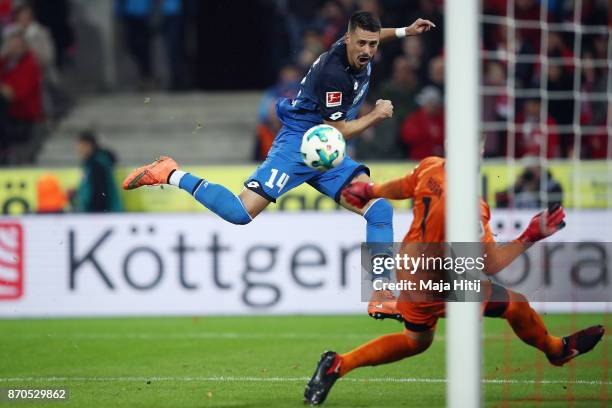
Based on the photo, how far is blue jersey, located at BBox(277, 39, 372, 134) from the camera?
8.27 metres

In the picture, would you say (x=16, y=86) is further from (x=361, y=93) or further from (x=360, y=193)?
(x=360, y=193)

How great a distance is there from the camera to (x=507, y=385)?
8.30m

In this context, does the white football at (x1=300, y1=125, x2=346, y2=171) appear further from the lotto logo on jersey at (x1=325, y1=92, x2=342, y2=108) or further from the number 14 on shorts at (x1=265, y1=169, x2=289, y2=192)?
the number 14 on shorts at (x1=265, y1=169, x2=289, y2=192)

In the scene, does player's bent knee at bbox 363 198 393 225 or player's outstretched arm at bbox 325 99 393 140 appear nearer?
player's outstretched arm at bbox 325 99 393 140

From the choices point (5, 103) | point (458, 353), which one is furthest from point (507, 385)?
point (5, 103)

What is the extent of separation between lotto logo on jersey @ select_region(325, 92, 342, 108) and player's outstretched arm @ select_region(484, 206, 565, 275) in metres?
1.56

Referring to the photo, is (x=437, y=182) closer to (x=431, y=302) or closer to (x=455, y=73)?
(x=431, y=302)

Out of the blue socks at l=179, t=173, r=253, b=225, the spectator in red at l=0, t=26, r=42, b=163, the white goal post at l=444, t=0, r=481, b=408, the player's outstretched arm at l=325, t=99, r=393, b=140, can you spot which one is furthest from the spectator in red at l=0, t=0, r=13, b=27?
the white goal post at l=444, t=0, r=481, b=408

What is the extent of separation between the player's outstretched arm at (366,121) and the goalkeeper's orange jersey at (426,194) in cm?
69

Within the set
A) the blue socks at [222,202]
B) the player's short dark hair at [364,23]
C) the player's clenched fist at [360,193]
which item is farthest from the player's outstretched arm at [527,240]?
→ the blue socks at [222,202]

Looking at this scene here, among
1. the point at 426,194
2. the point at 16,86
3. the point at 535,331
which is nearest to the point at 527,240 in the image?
the point at 535,331

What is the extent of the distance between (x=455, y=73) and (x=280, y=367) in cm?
397

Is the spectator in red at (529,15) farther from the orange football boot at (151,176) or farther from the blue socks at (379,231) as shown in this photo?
the orange football boot at (151,176)

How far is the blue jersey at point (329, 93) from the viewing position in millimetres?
8266
